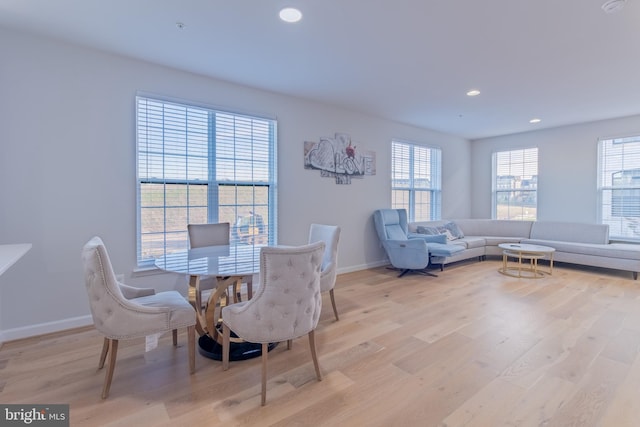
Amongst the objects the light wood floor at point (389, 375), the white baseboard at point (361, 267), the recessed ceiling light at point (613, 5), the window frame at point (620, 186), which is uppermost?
the recessed ceiling light at point (613, 5)

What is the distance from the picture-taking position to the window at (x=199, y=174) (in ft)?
10.5

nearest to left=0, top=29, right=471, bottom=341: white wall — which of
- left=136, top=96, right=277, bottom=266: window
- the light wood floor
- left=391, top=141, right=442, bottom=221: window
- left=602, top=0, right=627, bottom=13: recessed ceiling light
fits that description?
left=136, top=96, right=277, bottom=266: window

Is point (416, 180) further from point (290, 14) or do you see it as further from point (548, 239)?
point (290, 14)

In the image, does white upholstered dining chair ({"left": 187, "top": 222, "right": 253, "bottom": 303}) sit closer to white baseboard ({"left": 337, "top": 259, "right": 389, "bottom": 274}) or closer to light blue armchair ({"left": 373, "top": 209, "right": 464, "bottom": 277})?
white baseboard ({"left": 337, "top": 259, "right": 389, "bottom": 274})

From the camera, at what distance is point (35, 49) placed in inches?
104

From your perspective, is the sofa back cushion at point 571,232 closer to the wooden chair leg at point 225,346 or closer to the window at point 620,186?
the window at point 620,186

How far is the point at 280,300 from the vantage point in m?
1.80

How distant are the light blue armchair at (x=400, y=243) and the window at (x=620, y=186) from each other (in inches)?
139

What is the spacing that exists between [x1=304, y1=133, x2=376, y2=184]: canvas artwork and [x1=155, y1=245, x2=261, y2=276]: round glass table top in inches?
76.6

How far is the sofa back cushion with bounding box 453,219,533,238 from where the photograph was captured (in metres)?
6.02

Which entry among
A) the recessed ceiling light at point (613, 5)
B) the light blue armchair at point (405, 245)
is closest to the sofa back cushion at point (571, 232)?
the light blue armchair at point (405, 245)

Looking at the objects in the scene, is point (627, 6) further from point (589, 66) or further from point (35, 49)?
point (35, 49)

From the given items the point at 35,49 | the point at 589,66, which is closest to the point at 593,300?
the point at 589,66

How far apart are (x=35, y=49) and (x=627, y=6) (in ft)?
15.2
